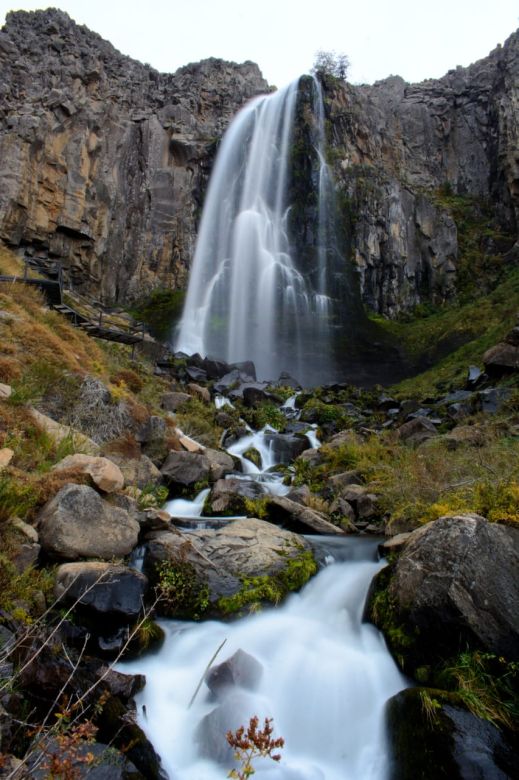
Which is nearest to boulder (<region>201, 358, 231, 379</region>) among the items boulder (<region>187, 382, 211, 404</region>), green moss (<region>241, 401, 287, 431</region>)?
boulder (<region>187, 382, 211, 404</region>)

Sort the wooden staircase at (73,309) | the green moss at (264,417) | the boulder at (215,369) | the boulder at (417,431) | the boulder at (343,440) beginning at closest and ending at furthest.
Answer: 1. the boulder at (343,440)
2. the boulder at (417,431)
3. the green moss at (264,417)
4. the wooden staircase at (73,309)
5. the boulder at (215,369)

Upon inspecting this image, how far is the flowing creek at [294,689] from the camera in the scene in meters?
3.71

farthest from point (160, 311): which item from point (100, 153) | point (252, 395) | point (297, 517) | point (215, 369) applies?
point (297, 517)

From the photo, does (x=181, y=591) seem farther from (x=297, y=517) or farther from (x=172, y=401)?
(x=172, y=401)

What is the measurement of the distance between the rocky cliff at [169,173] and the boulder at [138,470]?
68.3 feet

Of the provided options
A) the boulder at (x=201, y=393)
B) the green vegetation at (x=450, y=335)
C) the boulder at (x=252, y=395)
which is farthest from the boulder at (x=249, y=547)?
the green vegetation at (x=450, y=335)

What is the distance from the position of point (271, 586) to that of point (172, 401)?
8966mm

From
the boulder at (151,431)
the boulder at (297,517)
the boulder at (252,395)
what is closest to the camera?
the boulder at (297,517)

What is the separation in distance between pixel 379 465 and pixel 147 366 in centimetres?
1023

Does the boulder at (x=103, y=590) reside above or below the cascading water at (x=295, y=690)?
above

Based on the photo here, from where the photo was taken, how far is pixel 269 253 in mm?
29156

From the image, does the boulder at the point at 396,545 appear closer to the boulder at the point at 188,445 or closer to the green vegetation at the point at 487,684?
the green vegetation at the point at 487,684

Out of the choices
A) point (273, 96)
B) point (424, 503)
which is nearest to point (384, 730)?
point (424, 503)

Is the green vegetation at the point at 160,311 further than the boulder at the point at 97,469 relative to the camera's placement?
Yes
